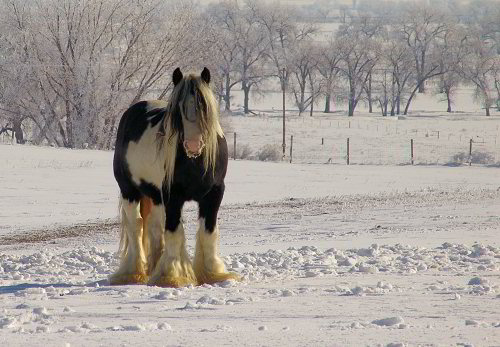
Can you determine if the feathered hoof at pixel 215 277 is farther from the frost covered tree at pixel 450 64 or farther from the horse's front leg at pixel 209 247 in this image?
the frost covered tree at pixel 450 64

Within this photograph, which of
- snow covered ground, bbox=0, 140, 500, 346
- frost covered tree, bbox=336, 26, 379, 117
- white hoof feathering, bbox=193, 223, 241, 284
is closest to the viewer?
snow covered ground, bbox=0, 140, 500, 346

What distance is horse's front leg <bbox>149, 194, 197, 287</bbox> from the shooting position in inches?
363

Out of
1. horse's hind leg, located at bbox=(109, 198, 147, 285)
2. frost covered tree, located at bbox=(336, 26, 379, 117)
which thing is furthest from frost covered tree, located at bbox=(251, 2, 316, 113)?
horse's hind leg, located at bbox=(109, 198, 147, 285)

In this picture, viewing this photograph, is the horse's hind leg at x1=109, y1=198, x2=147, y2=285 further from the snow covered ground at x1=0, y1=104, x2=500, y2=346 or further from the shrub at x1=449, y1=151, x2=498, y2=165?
the shrub at x1=449, y1=151, x2=498, y2=165

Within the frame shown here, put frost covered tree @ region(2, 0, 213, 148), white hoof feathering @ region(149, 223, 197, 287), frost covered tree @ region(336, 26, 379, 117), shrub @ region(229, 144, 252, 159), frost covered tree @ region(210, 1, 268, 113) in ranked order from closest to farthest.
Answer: white hoof feathering @ region(149, 223, 197, 287) < frost covered tree @ region(2, 0, 213, 148) < shrub @ region(229, 144, 252, 159) < frost covered tree @ region(336, 26, 379, 117) < frost covered tree @ region(210, 1, 268, 113)

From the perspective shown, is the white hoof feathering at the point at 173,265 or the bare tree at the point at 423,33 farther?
the bare tree at the point at 423,33

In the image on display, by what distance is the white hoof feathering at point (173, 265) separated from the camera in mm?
9195

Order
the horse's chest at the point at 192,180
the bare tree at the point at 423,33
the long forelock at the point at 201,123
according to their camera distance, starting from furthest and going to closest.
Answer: the bare tree at the point at 423,33 < the horse's chest at the point at 192,180 < the long forelock at the point at 201,123

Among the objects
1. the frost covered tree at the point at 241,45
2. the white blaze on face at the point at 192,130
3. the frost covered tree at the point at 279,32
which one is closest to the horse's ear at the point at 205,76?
the white blaze on face at the point at 192,130

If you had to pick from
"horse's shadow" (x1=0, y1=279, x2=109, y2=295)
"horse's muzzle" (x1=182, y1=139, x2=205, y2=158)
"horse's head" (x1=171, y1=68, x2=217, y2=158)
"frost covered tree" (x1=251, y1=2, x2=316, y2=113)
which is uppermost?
"frost covered tree" (x1=251, y1=2, x2=316, y2=113)

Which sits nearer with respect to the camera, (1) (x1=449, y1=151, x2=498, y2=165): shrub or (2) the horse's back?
(2) the horse's back

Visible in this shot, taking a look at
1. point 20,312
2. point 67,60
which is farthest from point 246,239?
point 67,60

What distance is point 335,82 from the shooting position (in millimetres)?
96375

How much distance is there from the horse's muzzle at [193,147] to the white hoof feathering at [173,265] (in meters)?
0.78
